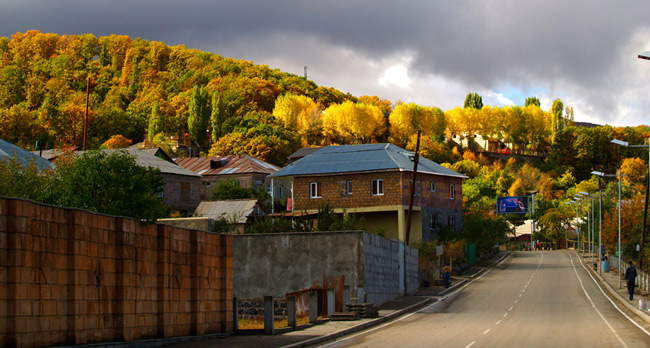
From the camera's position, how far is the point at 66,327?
18344 mm

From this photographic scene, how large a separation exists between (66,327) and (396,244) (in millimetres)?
28231

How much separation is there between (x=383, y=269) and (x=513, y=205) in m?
75.6

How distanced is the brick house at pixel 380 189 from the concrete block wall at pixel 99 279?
39.1 metres

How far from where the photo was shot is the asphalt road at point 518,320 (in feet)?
79.0

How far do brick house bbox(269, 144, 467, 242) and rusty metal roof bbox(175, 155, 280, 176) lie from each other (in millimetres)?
23421

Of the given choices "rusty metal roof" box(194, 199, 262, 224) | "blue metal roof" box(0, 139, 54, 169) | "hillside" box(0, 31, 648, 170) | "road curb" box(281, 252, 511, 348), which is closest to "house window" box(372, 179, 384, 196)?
"rusty metal roof" box(194, 199, 262, 224)

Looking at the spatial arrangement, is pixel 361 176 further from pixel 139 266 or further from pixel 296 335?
pixel 139 266

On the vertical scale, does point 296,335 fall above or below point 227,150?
below

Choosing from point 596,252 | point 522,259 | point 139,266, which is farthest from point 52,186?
point 596,252

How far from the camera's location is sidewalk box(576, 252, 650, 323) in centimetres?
3522

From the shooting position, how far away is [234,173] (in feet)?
308

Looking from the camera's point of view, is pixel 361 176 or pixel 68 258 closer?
pixel 68 258

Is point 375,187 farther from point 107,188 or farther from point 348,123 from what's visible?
point 348,123

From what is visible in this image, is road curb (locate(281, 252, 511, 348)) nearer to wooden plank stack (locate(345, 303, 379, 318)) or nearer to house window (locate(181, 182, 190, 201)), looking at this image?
wooden plank stack (locate(345, 303, 379, 318))
